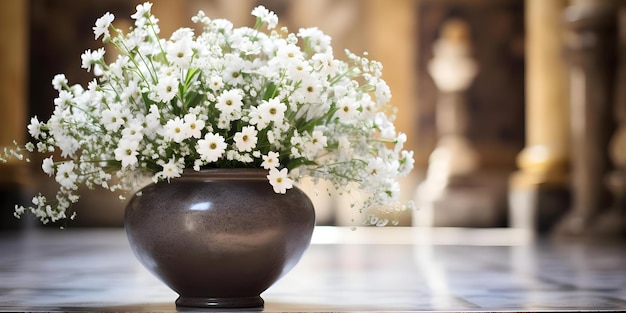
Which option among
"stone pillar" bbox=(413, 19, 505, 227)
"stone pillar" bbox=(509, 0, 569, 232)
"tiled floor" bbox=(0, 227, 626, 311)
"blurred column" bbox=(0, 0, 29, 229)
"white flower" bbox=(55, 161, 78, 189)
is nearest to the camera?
"white flower" bbox=(55, 161, 78, 189)

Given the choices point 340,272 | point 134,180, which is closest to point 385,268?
point 340,272

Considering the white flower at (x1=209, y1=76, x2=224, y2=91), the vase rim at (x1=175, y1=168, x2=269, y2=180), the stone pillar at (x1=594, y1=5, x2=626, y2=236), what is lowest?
the vase rim at (x1=175, y1=168, x2=269, y2=180)

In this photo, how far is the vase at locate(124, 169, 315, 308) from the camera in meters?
3.34

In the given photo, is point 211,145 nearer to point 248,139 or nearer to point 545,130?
point 248,139

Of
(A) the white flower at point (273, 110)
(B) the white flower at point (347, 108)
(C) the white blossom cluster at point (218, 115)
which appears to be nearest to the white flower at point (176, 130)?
(C) the white blossom cluster at point (218, 115)

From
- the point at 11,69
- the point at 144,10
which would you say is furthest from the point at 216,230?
the point at 11,69

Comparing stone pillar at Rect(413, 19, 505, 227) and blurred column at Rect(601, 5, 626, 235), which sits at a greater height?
stone pillar at Rect(413, 19, 505, 227)

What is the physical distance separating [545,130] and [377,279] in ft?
23.0

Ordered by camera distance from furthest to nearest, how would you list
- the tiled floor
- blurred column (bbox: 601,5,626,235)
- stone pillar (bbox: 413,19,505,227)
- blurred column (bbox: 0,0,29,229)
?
stone pillar (bbox: 413,19,505,227), blurred column (bbox: 0,0,29,229), blurred column (bbox: 601,5,626,235), the tiled floor

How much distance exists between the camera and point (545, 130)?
11969 mm

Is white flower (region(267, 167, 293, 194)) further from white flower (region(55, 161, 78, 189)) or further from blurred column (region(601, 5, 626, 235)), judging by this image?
blurred column (region(601, 5, 626, 235))

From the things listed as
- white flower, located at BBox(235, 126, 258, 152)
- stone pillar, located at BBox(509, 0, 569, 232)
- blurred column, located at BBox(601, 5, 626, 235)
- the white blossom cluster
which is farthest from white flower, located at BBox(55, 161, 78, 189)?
stone pillar, located at BBox(509, 0, 569, 232)

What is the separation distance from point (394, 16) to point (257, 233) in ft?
44.9

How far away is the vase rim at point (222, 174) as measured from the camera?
132 inches
